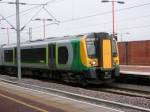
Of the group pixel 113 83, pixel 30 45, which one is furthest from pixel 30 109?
pixel 30 45

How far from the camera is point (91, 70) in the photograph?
84.2 ft

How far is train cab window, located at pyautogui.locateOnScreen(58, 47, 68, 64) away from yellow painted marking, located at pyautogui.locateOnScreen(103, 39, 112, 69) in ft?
9.10

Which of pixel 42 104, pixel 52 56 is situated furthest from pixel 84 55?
pixel 42 104

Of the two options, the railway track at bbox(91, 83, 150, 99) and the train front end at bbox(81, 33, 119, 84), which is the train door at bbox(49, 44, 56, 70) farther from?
the railway track at bbox(91, 83, 150, 99)

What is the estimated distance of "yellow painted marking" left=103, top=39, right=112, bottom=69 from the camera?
2644 cm

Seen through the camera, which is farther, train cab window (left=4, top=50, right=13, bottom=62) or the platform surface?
train cab window (left=4, top=50, right=13, bottom=62)

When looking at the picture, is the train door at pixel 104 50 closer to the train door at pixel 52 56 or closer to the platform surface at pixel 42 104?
the train door at pixel 52 56

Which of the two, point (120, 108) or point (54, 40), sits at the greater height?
point (54, 40)

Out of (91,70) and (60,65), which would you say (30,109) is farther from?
(60,65)

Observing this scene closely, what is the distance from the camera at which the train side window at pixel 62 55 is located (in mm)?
28250

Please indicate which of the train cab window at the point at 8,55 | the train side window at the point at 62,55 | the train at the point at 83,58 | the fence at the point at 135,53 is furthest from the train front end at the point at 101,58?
the fence at the point at 135,53

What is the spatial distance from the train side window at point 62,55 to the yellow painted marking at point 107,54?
8.76 feet

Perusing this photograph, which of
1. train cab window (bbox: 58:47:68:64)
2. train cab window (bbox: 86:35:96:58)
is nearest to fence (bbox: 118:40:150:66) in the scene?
train cab window (bbox: 58:47:68:64)

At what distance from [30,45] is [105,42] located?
1084 centimetres
